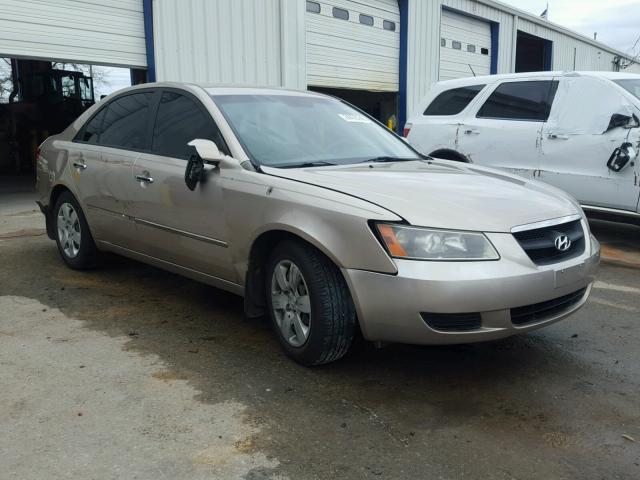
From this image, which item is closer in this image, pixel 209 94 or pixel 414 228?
pixel 414 228

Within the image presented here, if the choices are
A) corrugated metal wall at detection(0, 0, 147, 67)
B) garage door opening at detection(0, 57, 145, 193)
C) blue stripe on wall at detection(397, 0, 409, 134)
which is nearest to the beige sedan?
corrugated metal wall at detection(0, 0, 147, 67)

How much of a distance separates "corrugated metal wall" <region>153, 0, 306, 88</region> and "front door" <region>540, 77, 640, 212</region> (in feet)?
17.1

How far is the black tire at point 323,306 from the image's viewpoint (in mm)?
3162

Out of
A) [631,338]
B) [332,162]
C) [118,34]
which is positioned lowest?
[631,338]

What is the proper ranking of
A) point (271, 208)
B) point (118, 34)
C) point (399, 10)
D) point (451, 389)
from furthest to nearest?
point (399, 10) → point (118, 34) → point (271, 208) → point (451, 389)

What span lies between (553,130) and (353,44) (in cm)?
918

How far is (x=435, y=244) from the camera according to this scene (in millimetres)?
2959

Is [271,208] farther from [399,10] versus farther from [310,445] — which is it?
[399,10]

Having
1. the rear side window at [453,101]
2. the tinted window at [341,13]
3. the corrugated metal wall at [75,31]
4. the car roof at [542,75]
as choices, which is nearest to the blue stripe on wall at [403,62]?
the tinted window at [341,13]

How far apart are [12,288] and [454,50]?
15.9 meters

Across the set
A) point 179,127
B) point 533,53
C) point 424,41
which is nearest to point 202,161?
point 179,127

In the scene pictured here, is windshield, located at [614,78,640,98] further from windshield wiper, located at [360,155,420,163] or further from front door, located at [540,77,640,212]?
windshield wiper, located at [360,155,420,163]

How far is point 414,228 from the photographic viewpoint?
2961mm

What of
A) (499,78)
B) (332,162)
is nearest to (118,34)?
(499,78)
